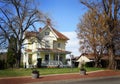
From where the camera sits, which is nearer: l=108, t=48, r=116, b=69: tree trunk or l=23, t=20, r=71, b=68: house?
l=108, t=48, r=116, b=69: tree trunk

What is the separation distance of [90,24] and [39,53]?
1479 centimetres

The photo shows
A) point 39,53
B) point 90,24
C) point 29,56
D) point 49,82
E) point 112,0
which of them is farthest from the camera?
point 29,56

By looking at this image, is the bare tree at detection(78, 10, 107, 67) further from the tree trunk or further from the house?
the house

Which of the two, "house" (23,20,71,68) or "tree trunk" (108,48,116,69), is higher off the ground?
"house" (23,20,71,68)

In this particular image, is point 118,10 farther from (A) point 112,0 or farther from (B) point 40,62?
(B) point 40,62

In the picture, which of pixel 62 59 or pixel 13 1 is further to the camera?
pixel 62 59

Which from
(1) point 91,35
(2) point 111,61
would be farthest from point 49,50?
(2) point 111,61

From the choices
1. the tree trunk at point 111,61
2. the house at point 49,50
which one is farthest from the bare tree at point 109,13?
the house at point 49,50

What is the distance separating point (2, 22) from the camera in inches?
1875

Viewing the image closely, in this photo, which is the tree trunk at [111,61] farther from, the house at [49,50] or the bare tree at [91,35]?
the house at [49,50]

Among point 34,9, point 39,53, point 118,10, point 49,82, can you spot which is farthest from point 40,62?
point 49,82

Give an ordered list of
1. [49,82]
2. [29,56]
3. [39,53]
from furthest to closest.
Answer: [29,56], [39,53], [49,82]

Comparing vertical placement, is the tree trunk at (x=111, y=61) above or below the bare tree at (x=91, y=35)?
below

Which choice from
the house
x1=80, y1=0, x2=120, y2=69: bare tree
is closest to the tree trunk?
x1=80, y1=0, x2=120, y2=69: bare tree
